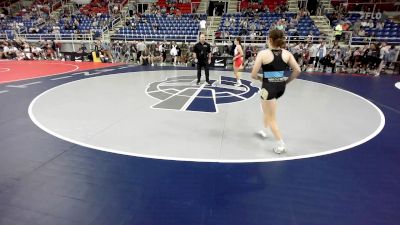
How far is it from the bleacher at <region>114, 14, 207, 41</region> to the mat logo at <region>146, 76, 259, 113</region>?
9.47 metres

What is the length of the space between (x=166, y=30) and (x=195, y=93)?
526 inches

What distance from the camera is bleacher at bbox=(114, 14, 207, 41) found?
61.8ft

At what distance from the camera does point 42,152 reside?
13.3ft

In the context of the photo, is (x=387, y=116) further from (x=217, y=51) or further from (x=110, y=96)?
(x=217, y=51)

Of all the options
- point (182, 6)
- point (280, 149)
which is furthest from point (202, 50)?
point (182, 6)

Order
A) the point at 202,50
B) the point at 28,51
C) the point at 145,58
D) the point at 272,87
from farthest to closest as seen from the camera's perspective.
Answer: the point at 28,51
the point at 145,58
the point at 202,50
the point at 272,87

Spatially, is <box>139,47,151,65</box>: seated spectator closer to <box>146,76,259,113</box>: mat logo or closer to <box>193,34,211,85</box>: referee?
<box>146,76,259,113</box>: mat logo

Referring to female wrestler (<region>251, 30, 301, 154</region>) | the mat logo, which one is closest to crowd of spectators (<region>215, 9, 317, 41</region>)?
the mat logo

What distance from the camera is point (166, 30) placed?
19.9 metres

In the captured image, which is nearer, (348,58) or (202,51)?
(202,51)

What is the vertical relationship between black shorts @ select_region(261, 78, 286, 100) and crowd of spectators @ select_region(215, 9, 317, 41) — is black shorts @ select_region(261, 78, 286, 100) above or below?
below

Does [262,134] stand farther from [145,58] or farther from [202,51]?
[145,58]

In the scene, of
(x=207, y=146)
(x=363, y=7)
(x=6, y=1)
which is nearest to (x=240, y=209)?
(x=207, y=146)

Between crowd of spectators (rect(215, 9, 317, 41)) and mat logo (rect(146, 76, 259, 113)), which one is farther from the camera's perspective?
crowd of spectators (rect(215, 9, 317, 41))
